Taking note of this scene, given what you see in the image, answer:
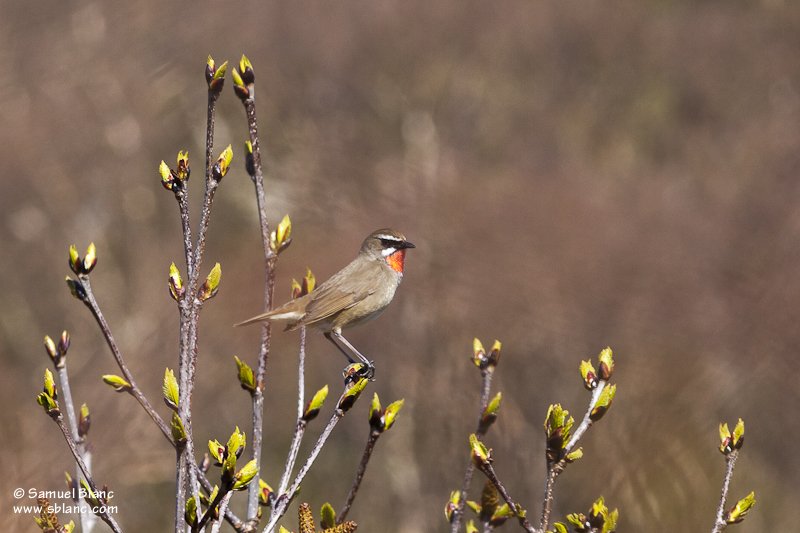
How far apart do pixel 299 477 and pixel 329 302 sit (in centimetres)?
228

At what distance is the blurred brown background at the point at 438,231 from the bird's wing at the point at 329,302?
1733mm

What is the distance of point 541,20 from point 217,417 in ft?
39.9

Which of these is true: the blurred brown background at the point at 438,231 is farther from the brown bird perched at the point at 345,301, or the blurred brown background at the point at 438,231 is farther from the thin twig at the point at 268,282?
the thin twig at the point at 268,282

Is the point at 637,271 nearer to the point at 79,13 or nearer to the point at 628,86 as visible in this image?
the point at 628,86

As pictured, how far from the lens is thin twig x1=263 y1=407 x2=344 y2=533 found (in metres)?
2.45

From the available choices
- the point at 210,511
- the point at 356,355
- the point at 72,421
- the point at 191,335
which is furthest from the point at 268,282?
the point at 356,355

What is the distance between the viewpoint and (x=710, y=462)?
279 inches

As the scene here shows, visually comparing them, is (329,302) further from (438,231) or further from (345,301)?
(438,231)

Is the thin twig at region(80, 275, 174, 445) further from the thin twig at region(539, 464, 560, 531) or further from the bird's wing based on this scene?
the bird's wing

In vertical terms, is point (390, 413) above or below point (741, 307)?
below

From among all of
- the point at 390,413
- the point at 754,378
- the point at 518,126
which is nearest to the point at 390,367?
the point at 754,378

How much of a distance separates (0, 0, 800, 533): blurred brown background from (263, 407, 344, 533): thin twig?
2.43m

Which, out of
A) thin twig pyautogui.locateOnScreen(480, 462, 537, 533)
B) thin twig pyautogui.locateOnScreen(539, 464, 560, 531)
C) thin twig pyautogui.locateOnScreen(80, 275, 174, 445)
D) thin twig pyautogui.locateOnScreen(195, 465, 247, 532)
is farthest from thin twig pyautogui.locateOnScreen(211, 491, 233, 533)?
thin twig pyautogui.locateOnScreen(539, 464, 560, 531)

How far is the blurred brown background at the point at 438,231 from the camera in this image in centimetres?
811
